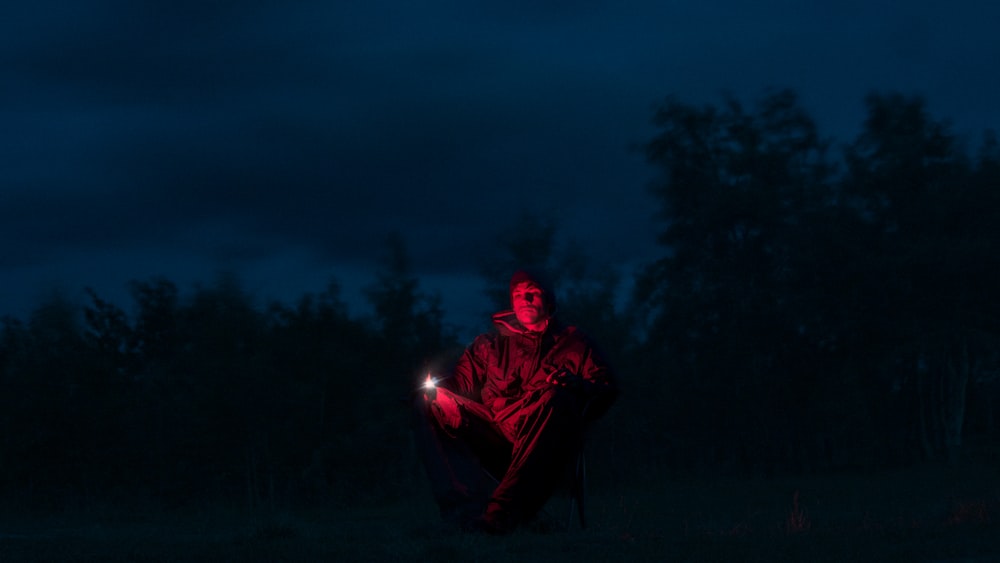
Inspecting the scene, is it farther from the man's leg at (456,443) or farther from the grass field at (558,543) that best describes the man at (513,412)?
the grass field at (558,543)

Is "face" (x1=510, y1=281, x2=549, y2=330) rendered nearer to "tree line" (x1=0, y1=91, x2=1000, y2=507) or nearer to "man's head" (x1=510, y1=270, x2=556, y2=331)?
"man's head" (x1=510, y1=270, x2=556, y2=331)

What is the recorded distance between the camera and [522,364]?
25.5 feet

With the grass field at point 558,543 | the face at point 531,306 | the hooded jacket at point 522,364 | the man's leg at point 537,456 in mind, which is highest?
the face at point 531,306

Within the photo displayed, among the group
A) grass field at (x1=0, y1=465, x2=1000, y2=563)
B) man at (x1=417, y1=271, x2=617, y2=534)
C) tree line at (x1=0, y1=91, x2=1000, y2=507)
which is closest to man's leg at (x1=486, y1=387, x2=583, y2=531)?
man at (x1=417, y1=271, x2=617, y2=534)

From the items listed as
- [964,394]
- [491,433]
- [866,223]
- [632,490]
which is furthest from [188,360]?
[964,394]

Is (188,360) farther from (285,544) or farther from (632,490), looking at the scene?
(285,544)

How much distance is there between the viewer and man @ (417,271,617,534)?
717 centimetres

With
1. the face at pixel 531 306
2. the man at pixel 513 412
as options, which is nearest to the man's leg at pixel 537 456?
the man at pixel 513 412

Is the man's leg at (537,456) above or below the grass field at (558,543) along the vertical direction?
above

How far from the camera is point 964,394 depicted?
24344 mm

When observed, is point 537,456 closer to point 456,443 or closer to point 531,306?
point 456,443

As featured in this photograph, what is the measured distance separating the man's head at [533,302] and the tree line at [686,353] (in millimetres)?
9068

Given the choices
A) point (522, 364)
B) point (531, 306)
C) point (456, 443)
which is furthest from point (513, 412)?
point (531, 306)

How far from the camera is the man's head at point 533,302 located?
7734 millimetres
